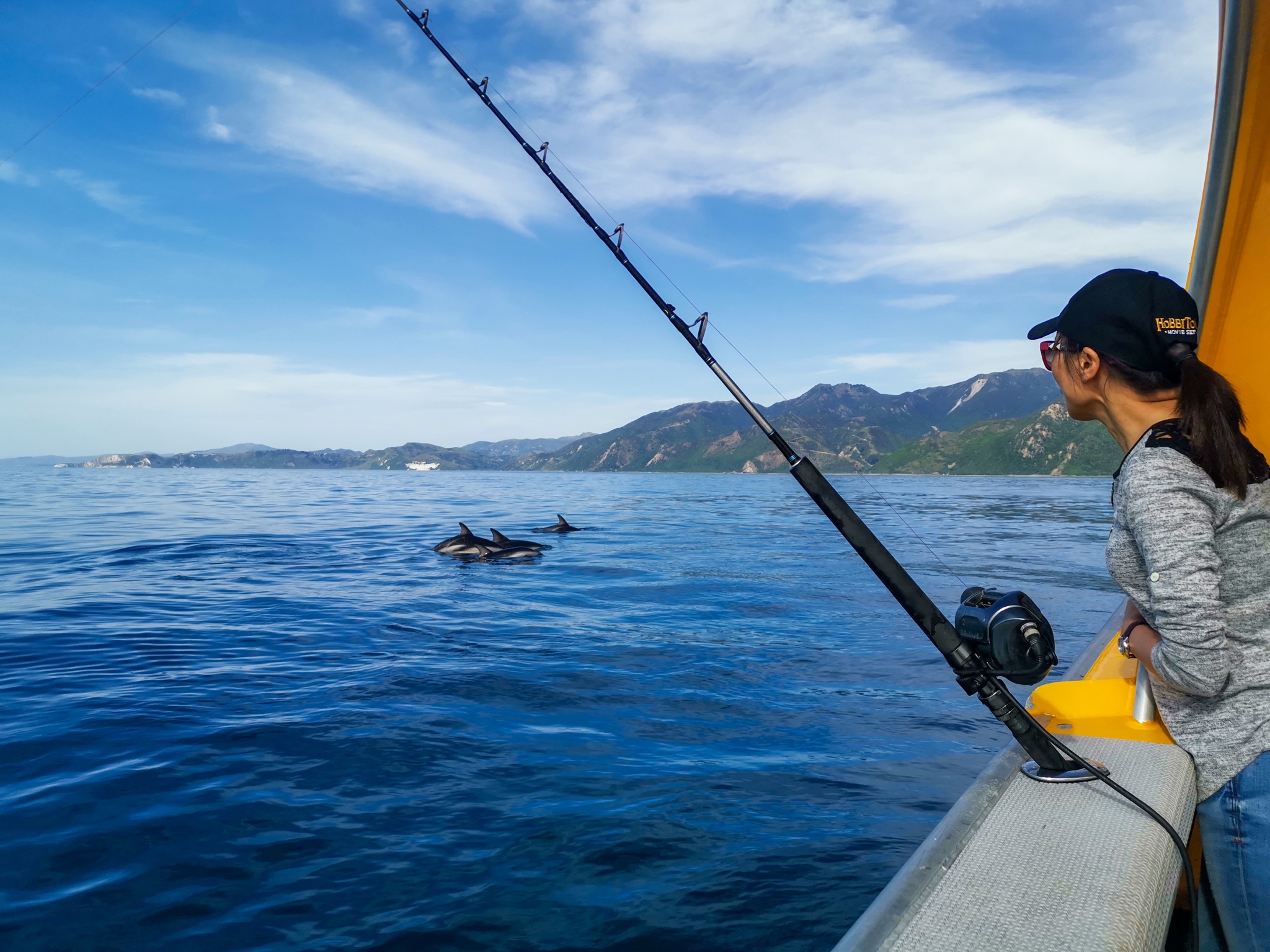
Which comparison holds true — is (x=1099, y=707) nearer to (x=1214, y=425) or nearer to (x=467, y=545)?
(x=1214, y=425)

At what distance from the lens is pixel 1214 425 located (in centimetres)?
277

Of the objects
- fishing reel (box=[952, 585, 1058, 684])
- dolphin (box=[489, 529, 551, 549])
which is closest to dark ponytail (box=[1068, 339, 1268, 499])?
fishing reel (box=[952, 585, 1058, 684])

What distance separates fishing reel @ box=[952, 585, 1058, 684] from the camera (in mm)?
2928

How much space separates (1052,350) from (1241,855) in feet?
6.84

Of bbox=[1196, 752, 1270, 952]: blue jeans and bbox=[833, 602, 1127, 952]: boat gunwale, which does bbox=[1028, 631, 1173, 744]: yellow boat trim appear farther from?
bbox=[833, 602, 1127, 952]: boat gunwale

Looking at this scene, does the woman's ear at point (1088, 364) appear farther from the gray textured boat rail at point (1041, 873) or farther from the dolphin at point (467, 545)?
the dolphin at point (467, 545)

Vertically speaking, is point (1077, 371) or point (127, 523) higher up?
point (1077, 371)

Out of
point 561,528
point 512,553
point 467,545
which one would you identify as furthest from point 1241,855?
point 561,528

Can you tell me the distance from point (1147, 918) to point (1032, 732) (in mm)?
913

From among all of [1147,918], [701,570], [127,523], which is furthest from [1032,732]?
[127,523]

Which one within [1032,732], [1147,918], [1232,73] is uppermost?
[1232,73]

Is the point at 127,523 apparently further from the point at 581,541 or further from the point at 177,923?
the point at 177,923

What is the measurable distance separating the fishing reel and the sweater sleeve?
42 centimetres

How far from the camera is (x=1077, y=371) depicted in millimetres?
3270
